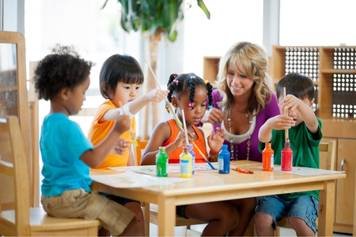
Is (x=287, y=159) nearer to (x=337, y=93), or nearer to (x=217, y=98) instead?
(x=217, y=98)

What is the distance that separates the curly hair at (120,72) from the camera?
111 inches

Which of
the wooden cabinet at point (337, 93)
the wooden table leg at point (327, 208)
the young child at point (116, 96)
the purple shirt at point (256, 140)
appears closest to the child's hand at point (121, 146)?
the young child at point (116, 96)

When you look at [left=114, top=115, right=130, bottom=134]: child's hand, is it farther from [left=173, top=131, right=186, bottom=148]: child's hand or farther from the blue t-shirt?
[left=173, top=131, right=186, bottom=148]: child's hand

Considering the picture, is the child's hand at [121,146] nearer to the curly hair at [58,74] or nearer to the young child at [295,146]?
the curly hair at [58,74]

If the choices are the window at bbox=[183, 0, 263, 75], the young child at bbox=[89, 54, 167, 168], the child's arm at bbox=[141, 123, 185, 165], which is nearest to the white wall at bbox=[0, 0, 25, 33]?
the window at bbox=[183, 0, 263, 75]

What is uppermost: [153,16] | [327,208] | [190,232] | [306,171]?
[153,16]

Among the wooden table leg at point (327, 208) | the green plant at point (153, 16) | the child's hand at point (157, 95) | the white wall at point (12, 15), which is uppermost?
the white wall at point (12, 15)

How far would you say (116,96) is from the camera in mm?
2861

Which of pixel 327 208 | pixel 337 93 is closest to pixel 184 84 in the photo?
pixel 327 208

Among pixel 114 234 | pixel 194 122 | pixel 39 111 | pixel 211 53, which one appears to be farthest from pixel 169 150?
pixel 211 53

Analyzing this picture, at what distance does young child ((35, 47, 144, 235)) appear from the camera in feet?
7.83

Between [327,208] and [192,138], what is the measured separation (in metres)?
0.61

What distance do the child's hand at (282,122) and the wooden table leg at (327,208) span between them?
0.26m

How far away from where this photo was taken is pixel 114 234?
2.46 metres
